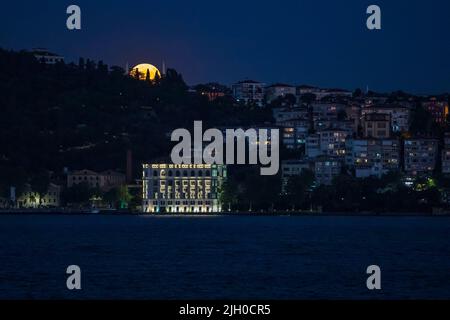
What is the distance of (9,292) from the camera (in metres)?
28.5

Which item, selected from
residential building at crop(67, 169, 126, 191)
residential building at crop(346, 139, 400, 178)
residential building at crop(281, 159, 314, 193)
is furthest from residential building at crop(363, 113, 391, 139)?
residential building at crop(67, 169, 126, 191)

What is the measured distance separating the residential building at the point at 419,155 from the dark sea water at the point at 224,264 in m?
46.5

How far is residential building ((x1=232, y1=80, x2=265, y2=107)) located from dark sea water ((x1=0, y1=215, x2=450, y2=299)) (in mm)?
81690

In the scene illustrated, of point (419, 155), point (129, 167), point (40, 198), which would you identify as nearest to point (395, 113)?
point (419, 155)

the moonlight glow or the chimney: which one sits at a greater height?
the moonlight glow

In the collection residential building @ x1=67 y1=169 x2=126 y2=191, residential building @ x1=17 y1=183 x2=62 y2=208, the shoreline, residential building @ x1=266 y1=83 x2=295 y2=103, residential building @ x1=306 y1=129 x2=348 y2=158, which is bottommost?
the shoreline

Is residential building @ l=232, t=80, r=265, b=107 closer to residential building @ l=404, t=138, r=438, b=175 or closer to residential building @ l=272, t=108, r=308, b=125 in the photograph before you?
residential building @ l=272, t=108, r=308, b=125

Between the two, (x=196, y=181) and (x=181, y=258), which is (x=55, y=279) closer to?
(x=181, y=258)

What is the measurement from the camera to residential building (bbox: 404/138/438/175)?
360 ft

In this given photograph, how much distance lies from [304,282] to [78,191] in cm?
7262

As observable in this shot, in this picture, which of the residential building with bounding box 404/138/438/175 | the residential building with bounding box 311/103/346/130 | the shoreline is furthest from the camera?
the residential building with bounding box 311/103/346/130

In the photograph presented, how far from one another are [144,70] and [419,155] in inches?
1812

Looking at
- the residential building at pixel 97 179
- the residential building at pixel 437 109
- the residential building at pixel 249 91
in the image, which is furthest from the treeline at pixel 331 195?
the residential building at pixel 249 91
